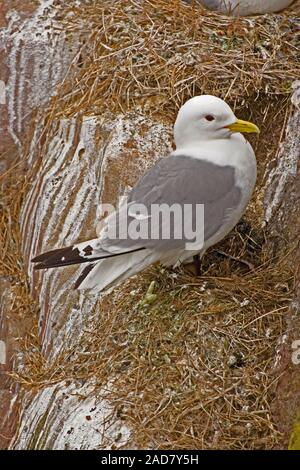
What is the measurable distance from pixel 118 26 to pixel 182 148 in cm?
117

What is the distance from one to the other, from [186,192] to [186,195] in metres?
0.01

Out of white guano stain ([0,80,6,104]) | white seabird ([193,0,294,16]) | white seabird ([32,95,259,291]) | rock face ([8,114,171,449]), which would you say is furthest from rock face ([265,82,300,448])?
white guano stain ([0,80,6,104])

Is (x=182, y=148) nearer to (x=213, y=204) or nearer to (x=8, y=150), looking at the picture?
(x=213, y=204)

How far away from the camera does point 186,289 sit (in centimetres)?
445

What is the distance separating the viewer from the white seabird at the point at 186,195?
427 centimetres

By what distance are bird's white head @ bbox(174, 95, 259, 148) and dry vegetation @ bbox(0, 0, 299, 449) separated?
50 centimetres

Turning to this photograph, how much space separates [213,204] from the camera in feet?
14.3

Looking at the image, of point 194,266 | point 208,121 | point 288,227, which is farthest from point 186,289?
point 208,121

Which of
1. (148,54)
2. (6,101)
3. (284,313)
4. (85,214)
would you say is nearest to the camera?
(284,313)

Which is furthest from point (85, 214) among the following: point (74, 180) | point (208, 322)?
point (208, 322)

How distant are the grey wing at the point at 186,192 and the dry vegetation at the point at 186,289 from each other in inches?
10.8

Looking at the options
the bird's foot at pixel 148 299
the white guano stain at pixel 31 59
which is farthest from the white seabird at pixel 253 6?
the bird's foot at pixel 148 299

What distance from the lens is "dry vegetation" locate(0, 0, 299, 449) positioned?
385 cm

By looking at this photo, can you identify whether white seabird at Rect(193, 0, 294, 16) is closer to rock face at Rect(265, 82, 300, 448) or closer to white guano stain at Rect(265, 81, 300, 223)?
rock face at Rect(265, 82, 300, 448)
